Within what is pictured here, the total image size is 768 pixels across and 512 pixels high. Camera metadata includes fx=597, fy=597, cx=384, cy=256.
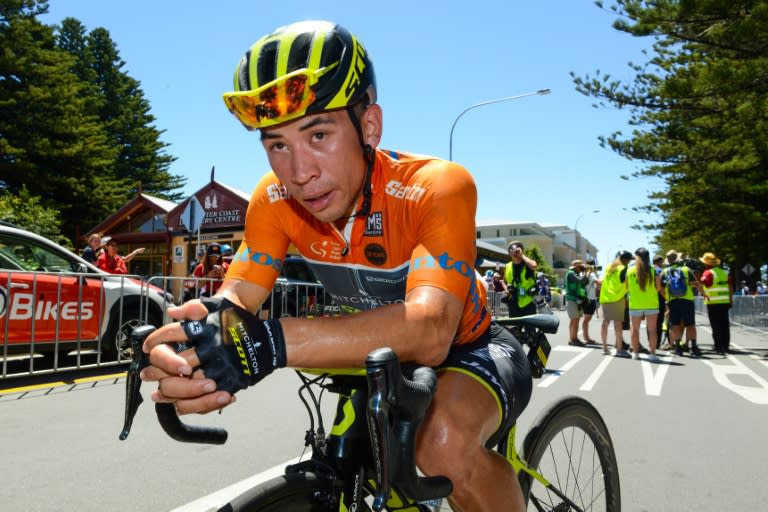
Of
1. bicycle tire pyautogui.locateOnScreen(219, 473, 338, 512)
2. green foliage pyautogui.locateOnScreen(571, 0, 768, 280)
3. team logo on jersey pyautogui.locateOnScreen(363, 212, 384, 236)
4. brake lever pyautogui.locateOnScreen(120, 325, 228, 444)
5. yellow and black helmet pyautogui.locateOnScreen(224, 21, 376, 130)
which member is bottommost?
bicycle tire pyautogui.locateOnScreen(219, 473, 338, 512)

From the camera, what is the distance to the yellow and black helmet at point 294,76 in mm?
1601

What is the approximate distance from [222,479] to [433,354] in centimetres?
286

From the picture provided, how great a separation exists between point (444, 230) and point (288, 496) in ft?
2.60

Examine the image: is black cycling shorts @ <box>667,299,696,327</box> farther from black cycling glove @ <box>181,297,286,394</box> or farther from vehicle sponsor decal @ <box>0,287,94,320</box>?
black cycling glove @ <box>181,297,286,394</box>

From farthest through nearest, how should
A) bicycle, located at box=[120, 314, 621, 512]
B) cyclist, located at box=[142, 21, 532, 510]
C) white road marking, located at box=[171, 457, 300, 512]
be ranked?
white road marking, located at box=[171, 457, 300, 512], cyclist, located at box=[142, 21, 532, 510], bicycle, located at box=[120, 314, 621, 512]

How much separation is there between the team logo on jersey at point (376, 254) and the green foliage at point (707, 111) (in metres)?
15.7

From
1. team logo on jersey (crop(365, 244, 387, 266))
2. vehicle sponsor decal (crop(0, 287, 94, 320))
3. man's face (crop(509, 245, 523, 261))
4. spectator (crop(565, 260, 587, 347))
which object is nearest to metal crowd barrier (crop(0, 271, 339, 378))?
vehicle sponsor decal (crop(0, 287, 94, 320))

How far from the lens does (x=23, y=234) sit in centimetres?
A: 781

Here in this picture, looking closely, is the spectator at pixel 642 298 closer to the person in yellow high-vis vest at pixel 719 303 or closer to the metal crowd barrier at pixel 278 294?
the person in yellow high-vis vest at pixel 719 303

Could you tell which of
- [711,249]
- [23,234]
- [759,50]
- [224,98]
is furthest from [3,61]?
[711,249]

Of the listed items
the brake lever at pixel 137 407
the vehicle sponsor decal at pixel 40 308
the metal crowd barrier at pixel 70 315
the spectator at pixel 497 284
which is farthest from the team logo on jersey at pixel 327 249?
the spectator at pixel 497 284

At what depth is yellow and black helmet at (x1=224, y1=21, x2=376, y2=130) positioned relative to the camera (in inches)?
63.0

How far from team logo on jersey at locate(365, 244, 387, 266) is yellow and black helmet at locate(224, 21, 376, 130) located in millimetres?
451

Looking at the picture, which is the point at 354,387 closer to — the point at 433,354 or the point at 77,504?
the point at 433,354
